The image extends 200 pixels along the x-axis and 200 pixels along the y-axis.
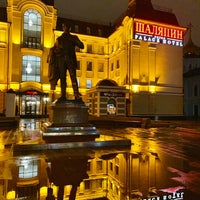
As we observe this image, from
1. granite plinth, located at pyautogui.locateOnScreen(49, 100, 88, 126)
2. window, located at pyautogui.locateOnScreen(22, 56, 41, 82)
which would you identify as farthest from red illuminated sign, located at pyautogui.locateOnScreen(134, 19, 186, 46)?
granite plinth, located at pyautogui.locateOnScreen(49, 100, 88, 126)

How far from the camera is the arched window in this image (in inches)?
1484

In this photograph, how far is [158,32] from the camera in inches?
1502

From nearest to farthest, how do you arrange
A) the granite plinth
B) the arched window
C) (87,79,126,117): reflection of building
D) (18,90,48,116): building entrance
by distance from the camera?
the granite plinth < (87,79,126,117): reflection of building < (18,90,48,116): building entrance < the arched window

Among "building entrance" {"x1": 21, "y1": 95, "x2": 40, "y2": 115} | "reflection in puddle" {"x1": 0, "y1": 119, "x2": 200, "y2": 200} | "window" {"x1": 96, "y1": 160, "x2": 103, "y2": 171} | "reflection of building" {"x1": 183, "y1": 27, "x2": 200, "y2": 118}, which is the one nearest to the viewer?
"reflection in puddle" {"x1": 0, "y1": 119, "x2": 200, "y2": 200}

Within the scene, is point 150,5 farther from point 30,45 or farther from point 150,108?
point 30,45

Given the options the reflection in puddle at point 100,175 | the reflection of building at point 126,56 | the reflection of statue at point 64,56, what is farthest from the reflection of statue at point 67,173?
the reflection of building at point 126,56

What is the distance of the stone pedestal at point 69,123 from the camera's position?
9109 millimetres

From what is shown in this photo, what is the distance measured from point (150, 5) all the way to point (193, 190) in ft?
136

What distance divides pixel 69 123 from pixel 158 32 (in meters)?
32.8

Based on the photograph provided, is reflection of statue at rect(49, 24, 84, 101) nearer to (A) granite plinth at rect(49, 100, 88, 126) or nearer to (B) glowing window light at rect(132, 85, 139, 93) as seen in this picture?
(A) granite plinth at rect(49, 100, 88, 126)

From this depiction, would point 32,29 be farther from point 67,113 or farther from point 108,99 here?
point 67,113

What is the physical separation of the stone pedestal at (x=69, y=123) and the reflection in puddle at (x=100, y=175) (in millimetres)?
1882

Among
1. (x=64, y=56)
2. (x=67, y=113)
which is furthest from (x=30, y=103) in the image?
(x=67, y=113)

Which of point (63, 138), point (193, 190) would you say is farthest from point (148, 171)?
point (63, 138)
